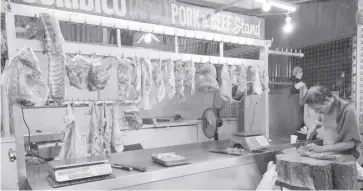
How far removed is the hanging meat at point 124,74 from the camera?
9.39ft

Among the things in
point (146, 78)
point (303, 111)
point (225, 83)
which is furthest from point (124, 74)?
point (303, 111)

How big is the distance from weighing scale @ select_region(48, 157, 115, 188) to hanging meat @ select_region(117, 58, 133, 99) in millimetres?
866

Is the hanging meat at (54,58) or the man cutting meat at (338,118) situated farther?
the man cutting meat at (338,118)

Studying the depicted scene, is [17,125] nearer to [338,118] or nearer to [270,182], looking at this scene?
[270,182]

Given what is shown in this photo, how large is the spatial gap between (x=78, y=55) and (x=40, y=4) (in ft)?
1.88

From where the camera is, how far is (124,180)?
2342 millimetres

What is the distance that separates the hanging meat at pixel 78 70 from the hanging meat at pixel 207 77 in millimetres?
1590

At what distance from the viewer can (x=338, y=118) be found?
3.01 m

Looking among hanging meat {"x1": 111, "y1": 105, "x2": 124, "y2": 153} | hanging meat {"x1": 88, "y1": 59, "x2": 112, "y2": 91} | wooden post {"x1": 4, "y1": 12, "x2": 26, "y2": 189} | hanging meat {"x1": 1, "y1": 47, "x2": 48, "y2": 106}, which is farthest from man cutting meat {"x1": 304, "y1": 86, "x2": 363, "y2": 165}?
wooden post {"x1": 4, "y1": 12, "x2": 26, "y2": 189}

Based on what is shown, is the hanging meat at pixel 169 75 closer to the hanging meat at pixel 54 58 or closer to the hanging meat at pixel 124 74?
the hanging meat at pixel 124 74

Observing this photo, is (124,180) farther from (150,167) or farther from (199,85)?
(199,85)

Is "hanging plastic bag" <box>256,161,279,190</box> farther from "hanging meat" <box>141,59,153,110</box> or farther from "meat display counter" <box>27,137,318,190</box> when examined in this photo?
"hanging meat" <box>141,59,153,110</box>

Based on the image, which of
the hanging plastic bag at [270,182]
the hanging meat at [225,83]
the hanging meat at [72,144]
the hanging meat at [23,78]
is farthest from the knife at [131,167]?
the hanging meat at [225,83]

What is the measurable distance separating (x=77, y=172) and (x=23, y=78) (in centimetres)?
93
